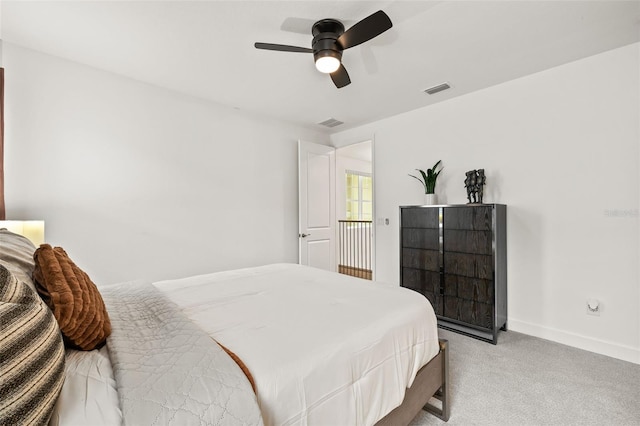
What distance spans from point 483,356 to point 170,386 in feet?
8.38

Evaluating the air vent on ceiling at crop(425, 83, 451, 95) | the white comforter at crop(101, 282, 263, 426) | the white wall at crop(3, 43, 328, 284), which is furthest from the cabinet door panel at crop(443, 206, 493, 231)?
the white comforter at crop(101, 282, 263, 426)

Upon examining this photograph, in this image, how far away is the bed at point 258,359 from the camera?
0.77m

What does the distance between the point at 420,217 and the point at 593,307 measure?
65.7 inches

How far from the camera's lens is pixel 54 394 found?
64 cm

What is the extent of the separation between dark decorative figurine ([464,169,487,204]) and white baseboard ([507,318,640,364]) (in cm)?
132

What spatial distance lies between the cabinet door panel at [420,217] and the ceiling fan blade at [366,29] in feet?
6.41

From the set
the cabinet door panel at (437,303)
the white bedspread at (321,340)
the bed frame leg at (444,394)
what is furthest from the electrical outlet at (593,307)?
the white bedspread at (321,340)

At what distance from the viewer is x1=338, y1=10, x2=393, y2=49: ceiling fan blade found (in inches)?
64.9

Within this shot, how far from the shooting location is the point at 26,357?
1.97 ft

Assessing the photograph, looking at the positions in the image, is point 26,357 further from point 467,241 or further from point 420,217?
point 420,217

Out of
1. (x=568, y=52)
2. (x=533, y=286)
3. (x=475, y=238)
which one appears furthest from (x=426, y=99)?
(x=533, y=286)

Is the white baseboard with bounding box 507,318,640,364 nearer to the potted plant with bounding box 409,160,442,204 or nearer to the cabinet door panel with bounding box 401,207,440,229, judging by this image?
the cabinet door panel with bounding box 401,207,440,229

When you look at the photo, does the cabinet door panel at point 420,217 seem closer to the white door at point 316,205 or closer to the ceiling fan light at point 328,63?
the white door at point 316,205

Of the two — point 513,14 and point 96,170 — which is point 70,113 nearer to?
point 96,170
